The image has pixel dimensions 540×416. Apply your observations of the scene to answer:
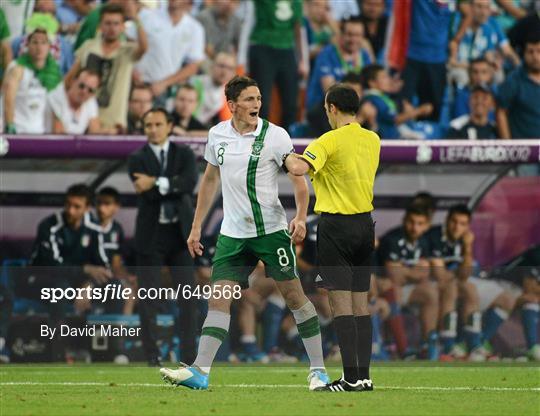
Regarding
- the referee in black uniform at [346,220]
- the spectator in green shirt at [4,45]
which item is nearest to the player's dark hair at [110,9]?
the spectator in green shirt at [4,45]

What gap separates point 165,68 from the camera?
52.0 ft

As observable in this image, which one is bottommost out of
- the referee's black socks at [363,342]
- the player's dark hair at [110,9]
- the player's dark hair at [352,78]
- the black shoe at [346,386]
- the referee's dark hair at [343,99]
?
the black shoe at [346,386]

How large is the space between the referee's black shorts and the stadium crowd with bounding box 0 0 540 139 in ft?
20.1

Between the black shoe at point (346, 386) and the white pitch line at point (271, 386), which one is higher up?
the black shoe at point (346, 386)

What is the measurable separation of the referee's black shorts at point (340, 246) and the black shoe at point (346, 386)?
2.02 feet

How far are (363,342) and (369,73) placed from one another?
6.79 meters

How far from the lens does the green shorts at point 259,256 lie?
9.41 metres

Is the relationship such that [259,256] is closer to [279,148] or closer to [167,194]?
[279,148]

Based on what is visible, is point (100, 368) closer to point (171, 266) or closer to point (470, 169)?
point (171, 266)

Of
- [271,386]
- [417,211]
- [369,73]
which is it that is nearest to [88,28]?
[369,73]

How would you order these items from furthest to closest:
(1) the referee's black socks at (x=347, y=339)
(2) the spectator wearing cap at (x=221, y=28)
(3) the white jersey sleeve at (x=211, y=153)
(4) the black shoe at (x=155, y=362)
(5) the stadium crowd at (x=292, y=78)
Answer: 1. (2) the spectator wearing cap at (x=221, y=28)
2. (5) the stadium crowd at (x=292, y=78)
3. (4) the black shoe at (x=155, y=362)
4. (3) the white jersey sleeve at (x=211, y=153)
5. (1) the referee's black socks at (x=347, y=339)

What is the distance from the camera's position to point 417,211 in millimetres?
15180

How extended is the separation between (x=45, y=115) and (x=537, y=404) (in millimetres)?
8029

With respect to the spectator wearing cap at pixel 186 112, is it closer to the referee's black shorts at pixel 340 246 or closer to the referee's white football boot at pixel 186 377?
the referee's black shorts at pixel 340 246
